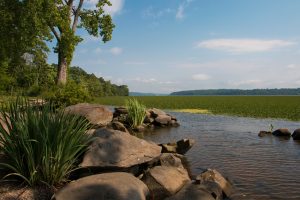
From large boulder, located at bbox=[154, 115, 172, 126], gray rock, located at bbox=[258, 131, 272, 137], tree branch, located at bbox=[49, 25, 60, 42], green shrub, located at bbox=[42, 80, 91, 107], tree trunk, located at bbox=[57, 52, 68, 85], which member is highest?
tree branch, located at bbox=[49, 25, 60, 42]

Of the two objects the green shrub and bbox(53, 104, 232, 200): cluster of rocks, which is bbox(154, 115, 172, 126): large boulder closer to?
the green shrub

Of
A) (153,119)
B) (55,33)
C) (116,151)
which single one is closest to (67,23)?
(55,33)

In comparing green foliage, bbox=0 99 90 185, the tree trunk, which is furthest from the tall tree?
green foliage, bbox=0 99 90 185

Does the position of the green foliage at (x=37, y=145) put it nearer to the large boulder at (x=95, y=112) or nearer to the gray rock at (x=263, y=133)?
the large boulder at (x=95, y=112)

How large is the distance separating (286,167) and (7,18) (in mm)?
24959

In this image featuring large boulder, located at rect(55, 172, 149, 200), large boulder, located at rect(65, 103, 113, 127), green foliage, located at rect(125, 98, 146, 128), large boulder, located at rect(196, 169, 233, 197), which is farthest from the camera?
green foliage, located at rect(125, 98, 146, 128)

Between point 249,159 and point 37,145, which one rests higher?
point 37,145

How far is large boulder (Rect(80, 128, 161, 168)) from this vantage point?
7.67 metres

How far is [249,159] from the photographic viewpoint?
475 inches

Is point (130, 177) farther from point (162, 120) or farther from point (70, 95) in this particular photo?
point (70, 95)

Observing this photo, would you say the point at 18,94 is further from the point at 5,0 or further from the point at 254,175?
the point at 5,0

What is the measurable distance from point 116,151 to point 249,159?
600cm

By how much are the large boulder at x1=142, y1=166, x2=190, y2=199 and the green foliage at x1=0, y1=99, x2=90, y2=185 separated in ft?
5.93

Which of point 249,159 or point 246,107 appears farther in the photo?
point 246,107
